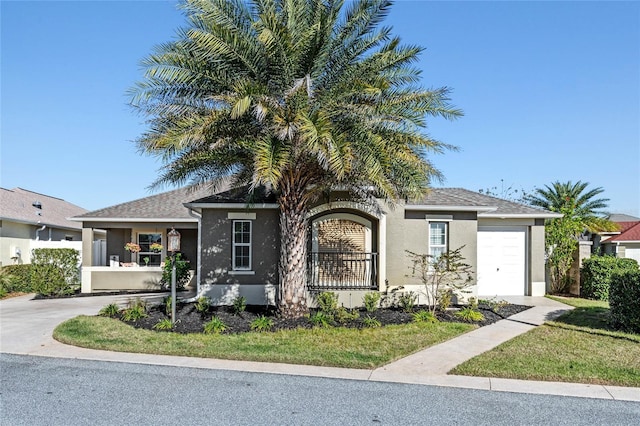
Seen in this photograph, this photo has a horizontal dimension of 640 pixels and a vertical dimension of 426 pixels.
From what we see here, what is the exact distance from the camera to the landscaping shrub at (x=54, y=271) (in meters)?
16.4

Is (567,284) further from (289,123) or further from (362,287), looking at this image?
(289,123)

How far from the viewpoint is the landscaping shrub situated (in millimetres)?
16359

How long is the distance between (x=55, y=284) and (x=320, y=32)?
1394 cm

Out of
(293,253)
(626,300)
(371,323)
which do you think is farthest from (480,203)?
(293,253)

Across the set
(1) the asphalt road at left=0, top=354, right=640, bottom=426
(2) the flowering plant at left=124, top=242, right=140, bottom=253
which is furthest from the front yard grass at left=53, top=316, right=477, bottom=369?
(2) the flowering plant at left=124, top=242, right=140, bottom=253

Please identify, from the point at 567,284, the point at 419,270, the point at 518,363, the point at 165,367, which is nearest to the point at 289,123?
the point at 165,367

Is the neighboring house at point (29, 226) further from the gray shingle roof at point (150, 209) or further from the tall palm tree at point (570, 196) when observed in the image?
the tall palm tree at point (570, 196)

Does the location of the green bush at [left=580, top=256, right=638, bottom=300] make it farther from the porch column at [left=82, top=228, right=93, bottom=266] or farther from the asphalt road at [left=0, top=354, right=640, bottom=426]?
the porch column at [left=82, top=228, right=93, bottom=266]

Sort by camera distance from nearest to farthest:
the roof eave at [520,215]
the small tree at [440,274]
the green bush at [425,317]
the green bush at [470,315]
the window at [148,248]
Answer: the green bush at [425,317] < the green bush at [470,315] < the small tree at [440,274] < the roof eave at [520,215] < the window at [148,248]

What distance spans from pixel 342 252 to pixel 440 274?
120 inches

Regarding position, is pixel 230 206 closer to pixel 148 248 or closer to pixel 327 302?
pixel 327 302

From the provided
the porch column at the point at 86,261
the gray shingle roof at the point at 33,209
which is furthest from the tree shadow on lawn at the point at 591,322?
the gray shingle roof at the point at 33,209

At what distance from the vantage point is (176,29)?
9.81 m

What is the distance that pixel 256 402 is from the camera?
5758 millimetres
